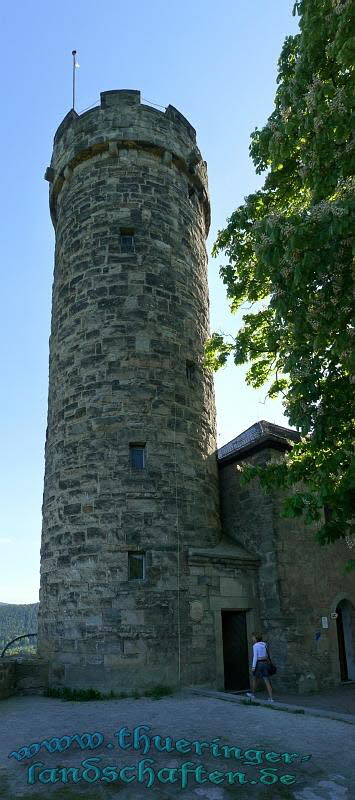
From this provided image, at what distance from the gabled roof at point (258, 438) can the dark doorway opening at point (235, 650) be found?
3351mm

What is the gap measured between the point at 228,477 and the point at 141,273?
15.9 feet

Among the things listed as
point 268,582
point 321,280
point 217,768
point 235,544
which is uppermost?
point 321,280

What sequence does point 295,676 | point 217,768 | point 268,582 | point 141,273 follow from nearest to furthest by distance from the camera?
point 217,768 < point 295,676 < point 268,582 < point 141,273

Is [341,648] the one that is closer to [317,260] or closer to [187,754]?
[187,754]

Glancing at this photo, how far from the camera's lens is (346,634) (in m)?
13.5

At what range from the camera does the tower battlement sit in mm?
13172

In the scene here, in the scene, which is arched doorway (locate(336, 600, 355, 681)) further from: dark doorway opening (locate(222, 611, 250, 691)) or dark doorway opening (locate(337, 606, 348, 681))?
dark doorway opening (locate(222, 611, 250, 691))

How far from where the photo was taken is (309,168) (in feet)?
21.7

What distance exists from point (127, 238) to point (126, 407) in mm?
3948

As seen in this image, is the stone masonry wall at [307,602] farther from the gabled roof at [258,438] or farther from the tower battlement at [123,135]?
the tower battlement at [123,135]

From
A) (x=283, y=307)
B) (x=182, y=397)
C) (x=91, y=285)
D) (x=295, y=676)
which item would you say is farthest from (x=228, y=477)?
(x=283, y=307)

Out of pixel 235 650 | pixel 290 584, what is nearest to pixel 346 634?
pixel 290 584

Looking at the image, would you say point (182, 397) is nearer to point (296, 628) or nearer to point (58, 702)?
point (296, 628)

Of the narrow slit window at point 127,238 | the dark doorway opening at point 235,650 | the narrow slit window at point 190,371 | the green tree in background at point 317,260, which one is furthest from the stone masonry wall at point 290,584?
the narrow slit window at point 127,238
